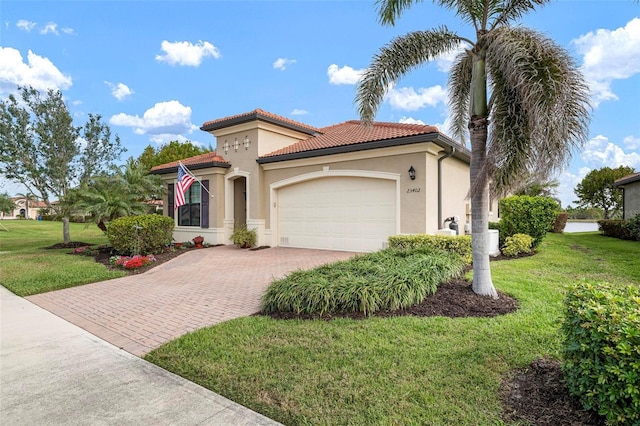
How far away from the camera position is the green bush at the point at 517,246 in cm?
1040

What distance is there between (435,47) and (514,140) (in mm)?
2376

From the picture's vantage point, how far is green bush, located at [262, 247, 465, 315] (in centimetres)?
514

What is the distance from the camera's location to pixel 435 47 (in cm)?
631

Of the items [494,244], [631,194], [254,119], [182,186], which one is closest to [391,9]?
[494,244]

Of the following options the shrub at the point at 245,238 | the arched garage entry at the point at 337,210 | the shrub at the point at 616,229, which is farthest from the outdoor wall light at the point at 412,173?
the shrub at the point at 616,229

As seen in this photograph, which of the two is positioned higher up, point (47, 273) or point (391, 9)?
point (391, 9)

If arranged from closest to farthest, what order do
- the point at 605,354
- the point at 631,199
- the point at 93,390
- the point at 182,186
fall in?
the point at 605,354
the point at 93,390
the point at 182,186
the point at 631,199

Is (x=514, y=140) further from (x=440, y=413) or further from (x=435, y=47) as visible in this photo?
(x=440, y=413)

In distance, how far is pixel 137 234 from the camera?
465 inches

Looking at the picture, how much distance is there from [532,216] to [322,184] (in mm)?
7144

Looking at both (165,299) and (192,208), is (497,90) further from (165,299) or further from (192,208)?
(192,208)

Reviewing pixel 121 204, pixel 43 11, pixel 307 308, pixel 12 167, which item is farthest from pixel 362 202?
pixel 12 167

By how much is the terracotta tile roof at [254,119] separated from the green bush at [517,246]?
9.73m

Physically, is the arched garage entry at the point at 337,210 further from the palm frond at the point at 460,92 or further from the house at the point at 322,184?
the palm frond at the point at 460,92
